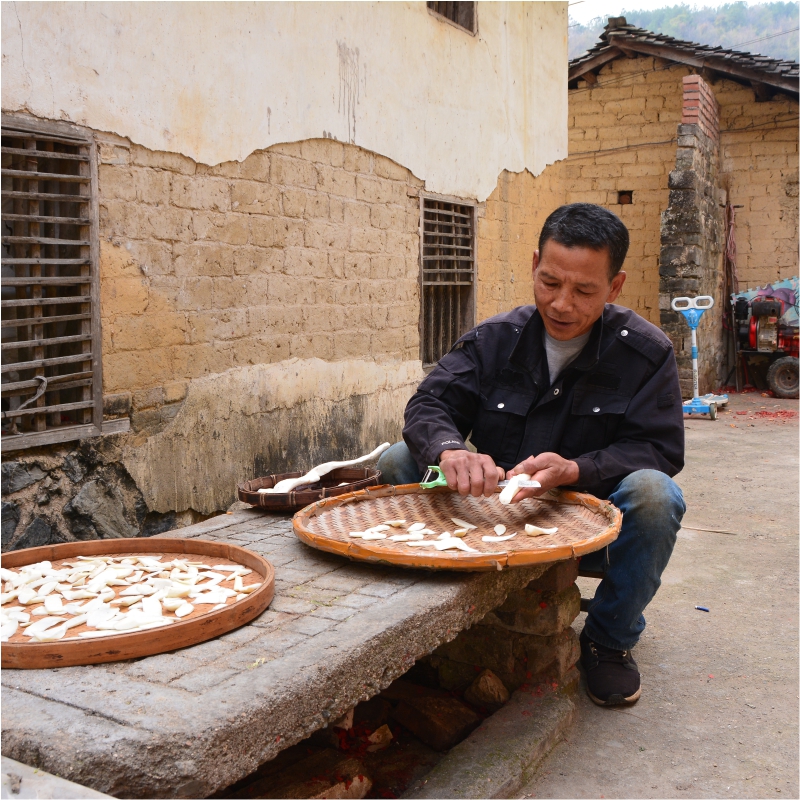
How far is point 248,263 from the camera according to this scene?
187 inches

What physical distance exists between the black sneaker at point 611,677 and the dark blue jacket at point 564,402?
1.80 feet

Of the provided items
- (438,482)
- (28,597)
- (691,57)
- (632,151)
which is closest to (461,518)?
(438,482)

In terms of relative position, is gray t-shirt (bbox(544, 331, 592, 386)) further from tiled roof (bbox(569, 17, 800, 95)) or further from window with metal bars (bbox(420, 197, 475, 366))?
tiled roof (bbox(569, 17, 800, 95))

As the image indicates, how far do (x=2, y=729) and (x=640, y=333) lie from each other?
7.26 ft

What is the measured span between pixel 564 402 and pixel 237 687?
64.4 inches

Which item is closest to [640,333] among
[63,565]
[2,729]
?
[63,565]

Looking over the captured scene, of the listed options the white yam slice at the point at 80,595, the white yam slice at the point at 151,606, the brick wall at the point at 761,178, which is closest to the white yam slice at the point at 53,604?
the white yam slice at the point at 80,595

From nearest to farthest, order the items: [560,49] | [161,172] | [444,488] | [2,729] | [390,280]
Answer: [2,729] → [444,488] → [161,172] → [390,280] → [560,49]

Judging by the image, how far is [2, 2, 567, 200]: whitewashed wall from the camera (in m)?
3.64

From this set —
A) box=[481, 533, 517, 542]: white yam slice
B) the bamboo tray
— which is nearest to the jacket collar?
box=[481, 533, 517, 542]: white yam slice

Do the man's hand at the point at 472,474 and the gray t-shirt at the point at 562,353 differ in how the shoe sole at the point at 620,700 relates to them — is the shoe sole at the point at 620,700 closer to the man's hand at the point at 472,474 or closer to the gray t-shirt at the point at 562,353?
the man's hand at the point at 472,474

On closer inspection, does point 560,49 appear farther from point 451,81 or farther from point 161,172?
point 161,172

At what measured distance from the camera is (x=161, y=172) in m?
4.15

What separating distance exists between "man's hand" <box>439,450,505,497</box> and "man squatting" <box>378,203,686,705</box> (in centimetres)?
2
